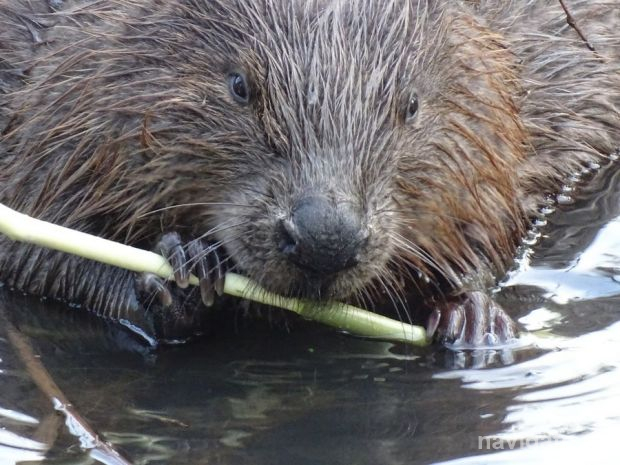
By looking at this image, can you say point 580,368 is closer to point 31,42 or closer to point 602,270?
point 602,270

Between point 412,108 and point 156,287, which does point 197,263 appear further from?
point 412,108

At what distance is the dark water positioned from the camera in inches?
118

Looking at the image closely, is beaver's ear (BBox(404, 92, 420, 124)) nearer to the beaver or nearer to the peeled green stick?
the beaver

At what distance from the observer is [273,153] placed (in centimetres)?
352

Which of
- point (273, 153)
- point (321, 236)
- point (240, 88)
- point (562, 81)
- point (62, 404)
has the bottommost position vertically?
point (62, 404)

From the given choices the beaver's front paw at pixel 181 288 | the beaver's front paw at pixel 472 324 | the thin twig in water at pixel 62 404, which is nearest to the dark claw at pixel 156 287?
the beaver's front paw at pixel 181 288

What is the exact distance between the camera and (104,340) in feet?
12.4

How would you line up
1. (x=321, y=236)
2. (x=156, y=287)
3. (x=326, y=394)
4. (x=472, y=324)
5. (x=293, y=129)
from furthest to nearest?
(x=472, y=324), (x=156, y=287), (x=293, y=129), (x=326, y=394), (x=321, y=236)

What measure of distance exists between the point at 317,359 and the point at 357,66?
30.4 inches

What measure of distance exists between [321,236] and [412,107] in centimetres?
72

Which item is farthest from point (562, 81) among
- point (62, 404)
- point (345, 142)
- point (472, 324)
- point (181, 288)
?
point (62, 404)

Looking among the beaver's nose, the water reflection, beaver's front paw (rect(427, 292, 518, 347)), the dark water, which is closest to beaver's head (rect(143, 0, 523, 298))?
the beaver's nose

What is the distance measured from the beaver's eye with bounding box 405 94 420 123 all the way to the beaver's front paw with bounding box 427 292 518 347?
0.54m

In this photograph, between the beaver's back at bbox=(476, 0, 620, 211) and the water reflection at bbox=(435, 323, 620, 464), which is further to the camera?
the beaver's back at bbox=(476, 0, 620, 211)
